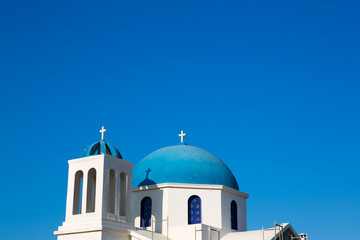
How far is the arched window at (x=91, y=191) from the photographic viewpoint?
22766mm

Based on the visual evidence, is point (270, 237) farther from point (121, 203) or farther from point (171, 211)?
point (121, 203)

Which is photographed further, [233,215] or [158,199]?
[233,215]

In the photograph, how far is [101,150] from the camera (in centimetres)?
2295

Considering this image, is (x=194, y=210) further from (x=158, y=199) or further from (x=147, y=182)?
(x=147, y=182)

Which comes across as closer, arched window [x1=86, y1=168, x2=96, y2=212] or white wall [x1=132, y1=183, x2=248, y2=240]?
arched window [x1=86, y1=168, x2=96, y2=212]

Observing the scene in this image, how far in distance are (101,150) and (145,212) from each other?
3.75 m

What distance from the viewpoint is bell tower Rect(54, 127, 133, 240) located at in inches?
836

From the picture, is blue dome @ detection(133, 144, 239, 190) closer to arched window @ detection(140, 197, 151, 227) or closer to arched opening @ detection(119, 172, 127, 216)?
arched window @ detection(140, 197, 151, 227)

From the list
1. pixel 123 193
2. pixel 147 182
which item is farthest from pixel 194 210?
pixel 123 193

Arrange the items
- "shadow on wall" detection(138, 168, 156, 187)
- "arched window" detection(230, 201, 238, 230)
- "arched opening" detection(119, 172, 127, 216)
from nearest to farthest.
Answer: "arched opening" detection(119, 172, 127, 216), "shadow on wall" detection(138, 168, 156, 187), "arched window" detection(230, 201, 238, 230)

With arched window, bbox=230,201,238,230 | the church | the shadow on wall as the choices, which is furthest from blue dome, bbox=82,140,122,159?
arched window, bbox=230,201,238,230

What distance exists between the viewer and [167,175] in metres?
24.8

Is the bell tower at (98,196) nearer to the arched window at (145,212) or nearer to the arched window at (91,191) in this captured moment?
the arched window at (91,191)

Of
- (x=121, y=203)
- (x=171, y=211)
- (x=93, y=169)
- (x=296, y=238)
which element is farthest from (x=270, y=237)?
(x=93, y=169)
